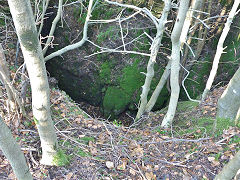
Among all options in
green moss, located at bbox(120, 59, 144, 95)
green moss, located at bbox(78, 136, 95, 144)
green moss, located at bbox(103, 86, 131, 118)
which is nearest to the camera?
green moss, located at bbox(78, 136, 95, 144)

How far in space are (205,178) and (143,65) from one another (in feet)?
13.7

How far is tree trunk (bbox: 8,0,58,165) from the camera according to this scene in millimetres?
1536

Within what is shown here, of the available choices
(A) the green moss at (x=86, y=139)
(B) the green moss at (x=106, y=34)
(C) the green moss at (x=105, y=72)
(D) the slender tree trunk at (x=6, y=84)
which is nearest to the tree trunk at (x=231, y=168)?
(A) the green moss at (x=86, y=139)

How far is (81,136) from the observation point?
3473mm

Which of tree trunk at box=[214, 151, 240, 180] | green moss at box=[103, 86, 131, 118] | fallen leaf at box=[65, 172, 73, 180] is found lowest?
green moss at box=[103, 86, 131, 118]

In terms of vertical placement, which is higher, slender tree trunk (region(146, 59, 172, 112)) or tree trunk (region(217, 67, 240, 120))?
tree trunk (region(217, 67, 240, 120))

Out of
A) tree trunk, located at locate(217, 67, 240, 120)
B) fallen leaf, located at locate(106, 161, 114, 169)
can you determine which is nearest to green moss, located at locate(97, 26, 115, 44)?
tree trunk, located at locate(217, 67, 240, 120)

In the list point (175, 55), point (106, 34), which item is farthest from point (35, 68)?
point (106, 34)

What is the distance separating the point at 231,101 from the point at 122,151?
6.85ft

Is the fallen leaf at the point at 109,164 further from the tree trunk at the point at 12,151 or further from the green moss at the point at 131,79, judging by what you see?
the green moss at the point at 131,79

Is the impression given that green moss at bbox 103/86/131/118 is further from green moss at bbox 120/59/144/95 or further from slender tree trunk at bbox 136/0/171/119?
slender tree trunk at bbox 136/0/171/119

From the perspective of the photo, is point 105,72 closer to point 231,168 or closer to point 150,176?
point 150,176

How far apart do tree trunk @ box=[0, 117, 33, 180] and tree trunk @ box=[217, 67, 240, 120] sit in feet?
10.5

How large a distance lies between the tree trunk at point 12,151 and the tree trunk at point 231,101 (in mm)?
3200
